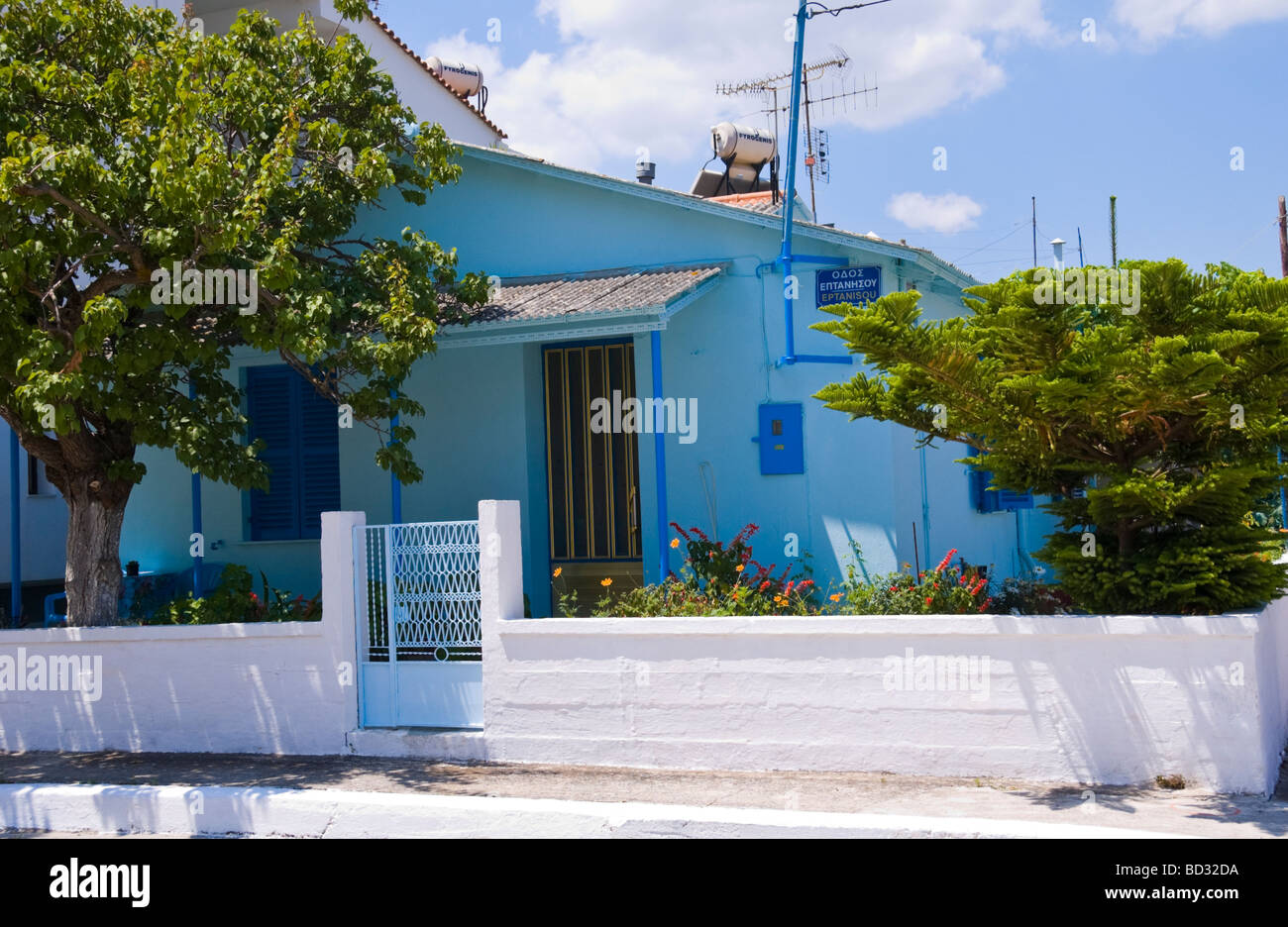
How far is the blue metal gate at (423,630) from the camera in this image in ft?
26.7

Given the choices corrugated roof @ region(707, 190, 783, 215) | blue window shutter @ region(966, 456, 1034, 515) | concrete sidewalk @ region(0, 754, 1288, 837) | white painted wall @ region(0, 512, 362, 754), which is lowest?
concrete sidewalk @ region(0, 754, 1288, 837)

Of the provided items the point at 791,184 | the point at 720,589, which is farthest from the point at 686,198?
the point at 720,589

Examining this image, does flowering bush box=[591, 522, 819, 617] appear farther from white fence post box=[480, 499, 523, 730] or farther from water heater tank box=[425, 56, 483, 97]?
water heater tank box=[425, 56, 483, 97]

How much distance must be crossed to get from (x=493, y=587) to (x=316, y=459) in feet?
13.4

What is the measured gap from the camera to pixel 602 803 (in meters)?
6.69

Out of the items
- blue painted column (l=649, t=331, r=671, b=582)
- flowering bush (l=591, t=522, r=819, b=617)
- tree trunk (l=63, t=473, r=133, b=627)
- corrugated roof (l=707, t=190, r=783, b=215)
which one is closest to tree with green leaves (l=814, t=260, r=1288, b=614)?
flowering bush (l=591, t=522, r=819, b=617)

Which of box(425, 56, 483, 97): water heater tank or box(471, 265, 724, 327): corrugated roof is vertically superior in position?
box(425, 56, 483, 97): water heater tank

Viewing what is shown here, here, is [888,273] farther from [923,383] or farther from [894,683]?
[894,683]

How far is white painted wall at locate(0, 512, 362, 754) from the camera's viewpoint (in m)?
8.33

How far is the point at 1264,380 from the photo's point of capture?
6.16 meters

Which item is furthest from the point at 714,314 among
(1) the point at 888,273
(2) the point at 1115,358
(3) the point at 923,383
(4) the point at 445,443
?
(2) the point at 1115,358

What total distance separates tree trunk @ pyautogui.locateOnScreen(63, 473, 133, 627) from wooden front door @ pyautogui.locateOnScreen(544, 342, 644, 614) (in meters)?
3.62

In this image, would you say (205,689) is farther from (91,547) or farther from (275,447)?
(275,447)

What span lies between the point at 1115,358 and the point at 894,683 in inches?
93.0
